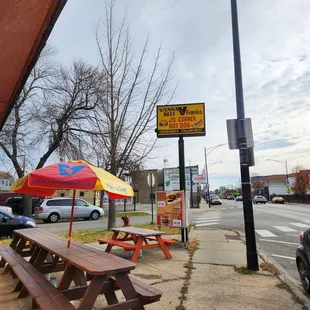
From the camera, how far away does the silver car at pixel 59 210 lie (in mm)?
21688

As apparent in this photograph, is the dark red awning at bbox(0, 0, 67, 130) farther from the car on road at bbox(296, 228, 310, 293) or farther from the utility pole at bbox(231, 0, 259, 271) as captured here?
the car on road at bbox(296, 228, 310, 293)

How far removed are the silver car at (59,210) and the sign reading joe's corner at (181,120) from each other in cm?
1442

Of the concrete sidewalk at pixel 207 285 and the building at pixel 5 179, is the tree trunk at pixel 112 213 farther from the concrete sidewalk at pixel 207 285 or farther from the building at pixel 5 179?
the building at pixel 5 179

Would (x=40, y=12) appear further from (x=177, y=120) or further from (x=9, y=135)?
(x=9, y=135)

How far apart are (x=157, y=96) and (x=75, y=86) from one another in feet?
27.4

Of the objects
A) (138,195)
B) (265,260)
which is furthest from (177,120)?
(138,195)

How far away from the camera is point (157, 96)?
1288 centimetres

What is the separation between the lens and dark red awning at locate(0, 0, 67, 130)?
8.23 feet

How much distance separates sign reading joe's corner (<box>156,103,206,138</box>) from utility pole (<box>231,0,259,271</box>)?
3433 mm

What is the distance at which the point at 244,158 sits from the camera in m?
6.46

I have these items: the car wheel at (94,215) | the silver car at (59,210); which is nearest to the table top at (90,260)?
the silver car at (59,210)

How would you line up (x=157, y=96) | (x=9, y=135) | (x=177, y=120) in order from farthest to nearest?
(x=9, y=135)
(x=157, y=96)
(x=177, y=120)

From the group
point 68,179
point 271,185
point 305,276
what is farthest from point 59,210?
point 271,185

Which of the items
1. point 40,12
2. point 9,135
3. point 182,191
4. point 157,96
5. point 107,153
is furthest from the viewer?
point 9,135
